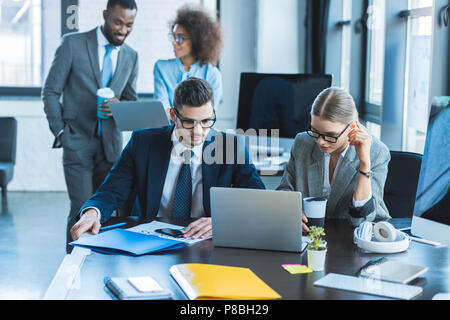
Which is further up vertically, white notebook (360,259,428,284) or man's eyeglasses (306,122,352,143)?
man's eyeglasses (306,122,352,143)

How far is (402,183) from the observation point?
9.06 feet

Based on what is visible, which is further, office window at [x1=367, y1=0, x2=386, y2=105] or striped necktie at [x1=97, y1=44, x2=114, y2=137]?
office window at [x1=367, y1=0, x2=386, y2=105]

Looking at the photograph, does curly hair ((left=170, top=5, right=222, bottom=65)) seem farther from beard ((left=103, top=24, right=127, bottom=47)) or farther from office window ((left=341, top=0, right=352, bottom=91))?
office window ((left=341, top=0, right=352, bottom=91))

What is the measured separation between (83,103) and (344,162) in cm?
207

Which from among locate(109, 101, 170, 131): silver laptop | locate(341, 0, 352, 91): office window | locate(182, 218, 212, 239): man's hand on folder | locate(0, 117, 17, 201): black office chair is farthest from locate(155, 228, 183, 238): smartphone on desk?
locate(0, 117, 17, 201): black office chair

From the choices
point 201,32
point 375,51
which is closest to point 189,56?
point 201,32

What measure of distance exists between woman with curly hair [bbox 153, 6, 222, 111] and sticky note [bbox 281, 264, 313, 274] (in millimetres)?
2465

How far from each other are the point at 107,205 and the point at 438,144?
1261 millimetres

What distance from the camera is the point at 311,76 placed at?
387 cm

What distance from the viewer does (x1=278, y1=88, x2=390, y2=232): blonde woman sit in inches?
95.9

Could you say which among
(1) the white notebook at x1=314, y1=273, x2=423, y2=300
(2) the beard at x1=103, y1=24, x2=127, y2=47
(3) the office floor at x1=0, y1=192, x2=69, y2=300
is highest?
(2) the beard at x1=103, y1=24, x2=127, y2=47

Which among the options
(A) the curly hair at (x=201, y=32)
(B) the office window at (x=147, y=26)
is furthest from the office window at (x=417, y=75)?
(B) the office window at (x=147, y=26)

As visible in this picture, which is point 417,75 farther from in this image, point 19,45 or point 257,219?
point 19,45

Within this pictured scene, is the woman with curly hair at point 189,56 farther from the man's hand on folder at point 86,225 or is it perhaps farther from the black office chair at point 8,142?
the black office chair at point 8,142
